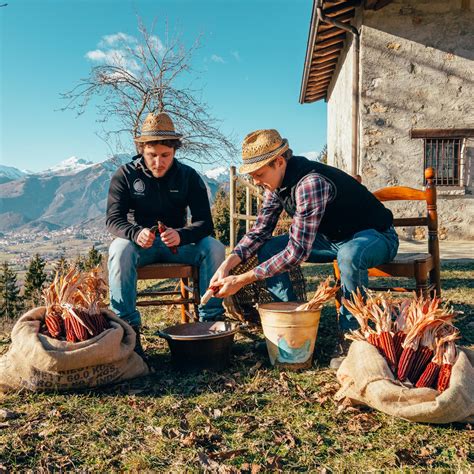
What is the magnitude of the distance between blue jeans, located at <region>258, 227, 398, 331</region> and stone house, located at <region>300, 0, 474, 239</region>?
5.79 metres

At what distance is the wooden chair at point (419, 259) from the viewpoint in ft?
10.9

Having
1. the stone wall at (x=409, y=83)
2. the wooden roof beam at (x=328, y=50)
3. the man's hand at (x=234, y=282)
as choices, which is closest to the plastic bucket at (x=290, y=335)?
the man's hand at (x=234, y=282)

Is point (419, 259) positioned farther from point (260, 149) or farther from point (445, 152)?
point (445, 152)

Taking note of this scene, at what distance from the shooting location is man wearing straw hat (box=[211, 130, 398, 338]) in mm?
2906

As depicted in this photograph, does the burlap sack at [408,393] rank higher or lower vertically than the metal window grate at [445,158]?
lower

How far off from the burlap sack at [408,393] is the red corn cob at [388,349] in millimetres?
58

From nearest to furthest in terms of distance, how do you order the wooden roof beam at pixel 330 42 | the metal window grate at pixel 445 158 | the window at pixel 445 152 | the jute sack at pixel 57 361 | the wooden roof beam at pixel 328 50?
the jute sack at pixel 57 361, the window at pixel 445 152, the metal window grate at pixel 445 158, the wooden roof beam at pixel 330 42, the wooden roof beam at pixel 328 50

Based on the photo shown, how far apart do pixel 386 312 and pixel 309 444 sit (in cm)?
77

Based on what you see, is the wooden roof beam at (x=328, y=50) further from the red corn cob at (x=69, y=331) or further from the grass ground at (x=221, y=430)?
the red corn cob at (x=69, y=331)

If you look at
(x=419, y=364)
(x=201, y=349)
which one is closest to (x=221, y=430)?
(x=201, y=349)

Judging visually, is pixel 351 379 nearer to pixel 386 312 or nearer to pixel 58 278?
pixel 386 312

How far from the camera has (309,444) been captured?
6.89 ft

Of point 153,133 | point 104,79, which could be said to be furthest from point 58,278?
point 104,79

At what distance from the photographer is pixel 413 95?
8.84 metres
